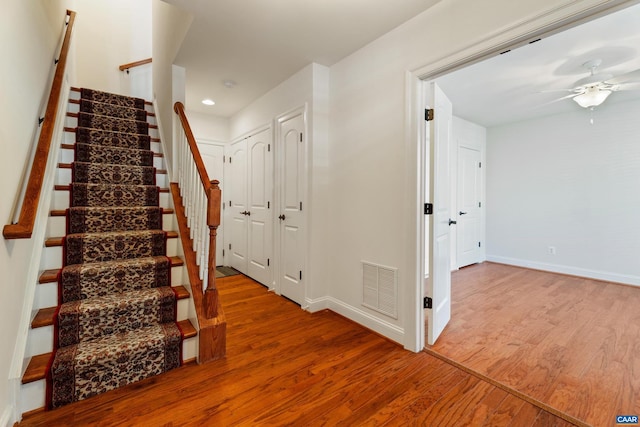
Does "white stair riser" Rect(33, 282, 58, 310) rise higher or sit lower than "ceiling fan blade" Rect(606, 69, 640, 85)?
lower

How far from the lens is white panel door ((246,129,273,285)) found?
3529 millimetres

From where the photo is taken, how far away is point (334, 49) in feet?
8.30

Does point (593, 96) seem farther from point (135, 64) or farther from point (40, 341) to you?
point (135, 64)

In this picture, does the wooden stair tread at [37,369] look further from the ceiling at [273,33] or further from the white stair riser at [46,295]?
the ceiling at [273,33]

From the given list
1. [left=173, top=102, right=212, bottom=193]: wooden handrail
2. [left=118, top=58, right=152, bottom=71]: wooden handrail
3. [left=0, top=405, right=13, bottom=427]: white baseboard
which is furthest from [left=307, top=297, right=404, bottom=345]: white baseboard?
[left=118, top=58, right=152, bottom=71]: wooden handrail

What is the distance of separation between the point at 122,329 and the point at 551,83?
4835mm

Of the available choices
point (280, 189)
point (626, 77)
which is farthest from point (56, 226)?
point (626, 77)

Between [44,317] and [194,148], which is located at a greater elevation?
[194,148]

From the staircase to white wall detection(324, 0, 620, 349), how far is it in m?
1.49

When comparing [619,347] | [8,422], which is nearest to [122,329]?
[8,422]

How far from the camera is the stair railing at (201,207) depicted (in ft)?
6.14

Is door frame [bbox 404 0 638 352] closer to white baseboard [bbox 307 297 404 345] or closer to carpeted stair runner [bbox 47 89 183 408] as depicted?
white baseboard [bbox 307 297 404 345]

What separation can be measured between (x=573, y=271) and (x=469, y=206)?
1735mm

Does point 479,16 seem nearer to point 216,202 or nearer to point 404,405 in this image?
point 216,202
